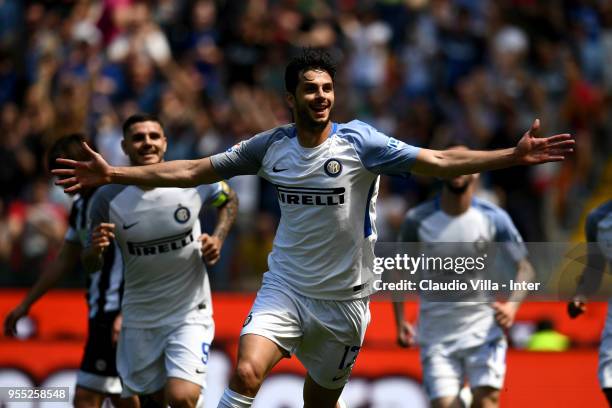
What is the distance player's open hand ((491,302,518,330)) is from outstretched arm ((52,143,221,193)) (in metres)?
2.96

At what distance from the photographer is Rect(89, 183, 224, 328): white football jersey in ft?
32.5

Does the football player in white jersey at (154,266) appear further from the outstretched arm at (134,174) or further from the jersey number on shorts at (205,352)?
the outstretched arm at (134,174)

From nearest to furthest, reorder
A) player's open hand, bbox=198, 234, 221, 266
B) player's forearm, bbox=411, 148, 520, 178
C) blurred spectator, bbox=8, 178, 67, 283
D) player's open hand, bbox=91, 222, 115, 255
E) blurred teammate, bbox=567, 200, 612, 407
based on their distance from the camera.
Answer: player's forearm, bbox=411, 148, 520, 178, player's open hand, bbox=91, 222, 115, 255, blurred teammate, bbox=567, 200, 612, 407, player's open hand, bbox=198, 234, 221, 266, blurred spectator, bbox=8, 178, 67, 283

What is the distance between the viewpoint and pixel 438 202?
11.0m

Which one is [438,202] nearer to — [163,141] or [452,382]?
[452,382]

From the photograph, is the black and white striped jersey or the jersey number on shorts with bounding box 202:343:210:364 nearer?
the jersey number on shorts with bounding box 202:343:210:364

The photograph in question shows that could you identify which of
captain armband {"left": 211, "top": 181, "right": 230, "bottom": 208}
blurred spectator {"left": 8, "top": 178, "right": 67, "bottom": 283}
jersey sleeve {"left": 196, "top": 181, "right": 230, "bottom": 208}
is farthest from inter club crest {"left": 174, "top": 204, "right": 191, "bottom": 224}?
blurred spectator {"left": 8, "top": 178, "right": 67, "bottom": 283}

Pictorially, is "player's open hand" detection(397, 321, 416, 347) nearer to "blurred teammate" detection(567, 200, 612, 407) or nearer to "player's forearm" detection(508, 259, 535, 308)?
"player's forearm" detection(508, 259, 535, 308)

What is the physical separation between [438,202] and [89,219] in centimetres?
313

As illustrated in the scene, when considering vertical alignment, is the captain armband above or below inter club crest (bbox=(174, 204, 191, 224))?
above

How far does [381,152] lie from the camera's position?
838 cm

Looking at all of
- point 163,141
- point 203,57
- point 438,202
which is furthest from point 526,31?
point 163,141

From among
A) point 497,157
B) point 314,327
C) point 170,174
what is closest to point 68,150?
point 170,174

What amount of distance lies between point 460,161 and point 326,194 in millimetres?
989
